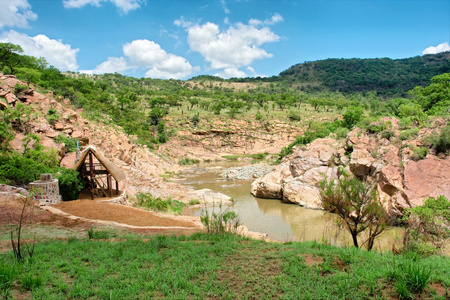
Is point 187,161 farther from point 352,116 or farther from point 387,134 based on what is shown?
point 387,134

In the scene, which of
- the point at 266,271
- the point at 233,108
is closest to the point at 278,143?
the point at 233,108

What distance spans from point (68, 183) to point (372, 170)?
1848 centimetres

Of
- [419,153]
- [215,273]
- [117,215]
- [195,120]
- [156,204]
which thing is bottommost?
[156,204]

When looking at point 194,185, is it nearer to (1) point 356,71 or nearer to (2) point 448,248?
(2) point 448,248

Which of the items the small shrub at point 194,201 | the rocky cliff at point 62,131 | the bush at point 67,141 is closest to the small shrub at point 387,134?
the small shrub at point 194,201

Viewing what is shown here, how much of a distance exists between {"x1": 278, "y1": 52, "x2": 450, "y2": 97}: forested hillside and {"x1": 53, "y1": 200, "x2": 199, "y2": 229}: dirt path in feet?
344

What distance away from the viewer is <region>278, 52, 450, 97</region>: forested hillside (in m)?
117

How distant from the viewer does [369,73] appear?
A: 138 metres

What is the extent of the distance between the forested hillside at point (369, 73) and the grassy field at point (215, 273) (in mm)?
106856

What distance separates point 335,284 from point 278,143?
5457cm

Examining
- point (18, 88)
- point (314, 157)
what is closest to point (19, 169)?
point (18, 88)

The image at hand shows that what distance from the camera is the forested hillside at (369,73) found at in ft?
384

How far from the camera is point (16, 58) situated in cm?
3597

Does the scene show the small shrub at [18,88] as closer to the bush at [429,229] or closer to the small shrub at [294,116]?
the bush at [429,229]
